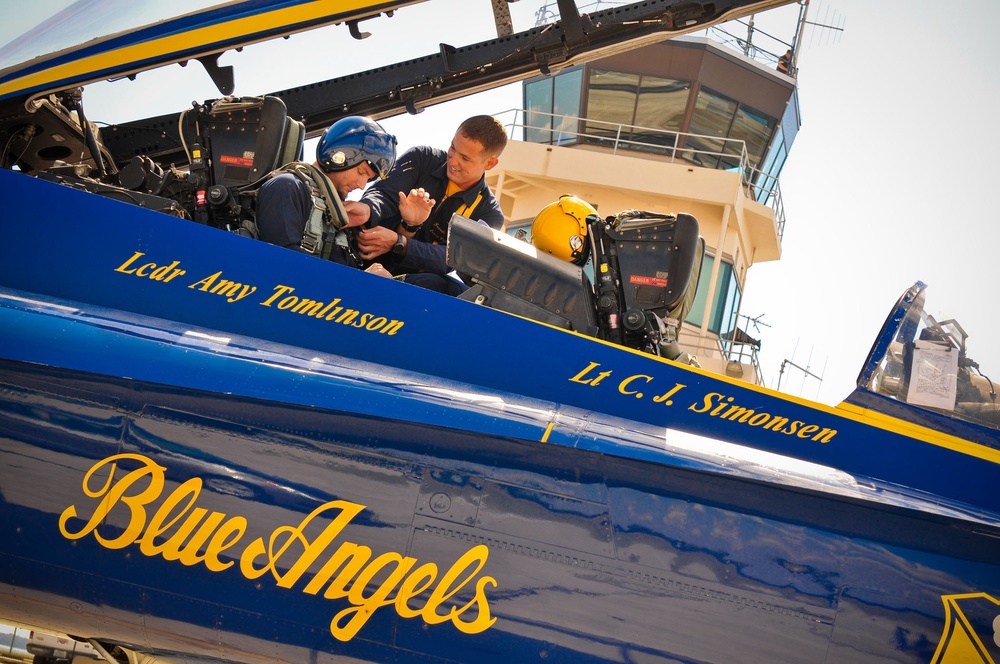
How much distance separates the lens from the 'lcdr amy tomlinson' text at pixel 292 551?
2773 mm

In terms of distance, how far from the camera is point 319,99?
5.09 metres

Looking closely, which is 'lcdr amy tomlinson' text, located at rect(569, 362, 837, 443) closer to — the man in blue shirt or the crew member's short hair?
the man in blue shirt

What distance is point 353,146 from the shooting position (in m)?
4.00

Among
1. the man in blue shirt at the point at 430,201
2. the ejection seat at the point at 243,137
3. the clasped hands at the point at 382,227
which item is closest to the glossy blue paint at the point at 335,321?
the ejection seat at the point at 243,137

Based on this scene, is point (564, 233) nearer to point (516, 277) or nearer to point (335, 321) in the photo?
A: point (516, 277)

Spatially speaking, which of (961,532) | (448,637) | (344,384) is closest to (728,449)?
(961,532)

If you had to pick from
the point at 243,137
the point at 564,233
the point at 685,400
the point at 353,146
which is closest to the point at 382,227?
the point at 353,146

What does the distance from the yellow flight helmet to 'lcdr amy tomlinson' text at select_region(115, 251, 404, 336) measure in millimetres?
1051

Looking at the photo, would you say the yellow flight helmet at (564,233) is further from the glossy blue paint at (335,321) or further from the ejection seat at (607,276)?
the glossy blue paint at (335,321)

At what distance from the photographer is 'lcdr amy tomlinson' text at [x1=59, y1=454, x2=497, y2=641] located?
2.77 m

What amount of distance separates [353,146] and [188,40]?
825 mm

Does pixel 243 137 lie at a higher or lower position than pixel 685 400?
higher

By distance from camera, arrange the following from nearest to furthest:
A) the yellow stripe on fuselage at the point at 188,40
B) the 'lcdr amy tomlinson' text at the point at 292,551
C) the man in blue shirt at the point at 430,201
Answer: the 'lcdr amy tomlinson' text at the point at 292,551
the yellow stripe on fuselage at the point at 188,40
the man in blue shirt at the point at 430,201

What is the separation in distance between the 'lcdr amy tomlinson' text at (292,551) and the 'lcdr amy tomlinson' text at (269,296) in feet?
2.32
